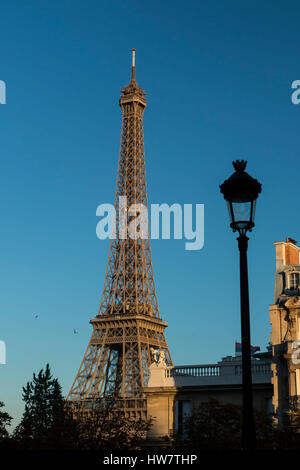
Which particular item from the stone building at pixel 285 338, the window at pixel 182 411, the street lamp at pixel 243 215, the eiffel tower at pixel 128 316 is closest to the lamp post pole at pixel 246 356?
the street lamp at pixel 243 215

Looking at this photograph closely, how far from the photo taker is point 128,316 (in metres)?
110

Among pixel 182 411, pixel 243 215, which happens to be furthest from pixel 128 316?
pixel 243 215

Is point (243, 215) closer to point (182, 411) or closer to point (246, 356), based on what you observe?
point (246, 356)

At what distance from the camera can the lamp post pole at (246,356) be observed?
1445cm

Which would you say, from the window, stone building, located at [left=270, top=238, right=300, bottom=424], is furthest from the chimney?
the window

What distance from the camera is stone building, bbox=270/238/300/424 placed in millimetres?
52344

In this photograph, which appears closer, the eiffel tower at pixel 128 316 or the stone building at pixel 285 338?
the stone building at pixel 285 338

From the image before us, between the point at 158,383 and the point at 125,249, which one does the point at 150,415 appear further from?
the point at 125,249

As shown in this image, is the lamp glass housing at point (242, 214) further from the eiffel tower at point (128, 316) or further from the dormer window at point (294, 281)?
the eiffel tower at point (128, 316)

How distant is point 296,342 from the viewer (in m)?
52.8

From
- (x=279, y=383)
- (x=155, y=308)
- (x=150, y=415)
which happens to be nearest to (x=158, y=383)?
(x=150, y=415)

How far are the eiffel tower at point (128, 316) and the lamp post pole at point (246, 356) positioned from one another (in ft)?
271

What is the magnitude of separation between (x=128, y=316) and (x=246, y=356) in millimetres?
95293

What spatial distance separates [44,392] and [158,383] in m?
73.3
